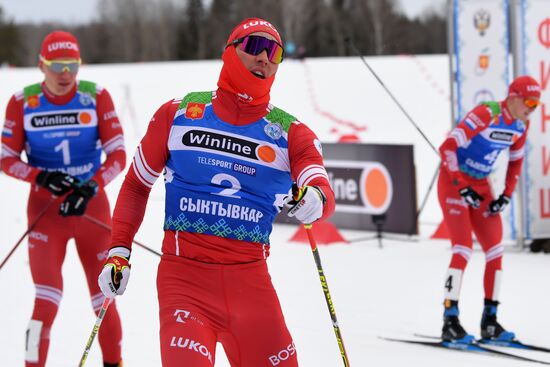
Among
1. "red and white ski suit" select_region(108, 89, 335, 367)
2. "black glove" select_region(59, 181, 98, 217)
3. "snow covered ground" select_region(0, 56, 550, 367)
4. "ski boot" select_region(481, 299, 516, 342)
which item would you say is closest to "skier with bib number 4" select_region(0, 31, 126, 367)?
"black glove" select_region(59, 181, 98, 217)

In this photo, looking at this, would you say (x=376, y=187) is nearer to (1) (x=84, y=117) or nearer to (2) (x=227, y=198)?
(1) (x=84, y=117)

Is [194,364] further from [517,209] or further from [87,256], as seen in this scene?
[517,209]

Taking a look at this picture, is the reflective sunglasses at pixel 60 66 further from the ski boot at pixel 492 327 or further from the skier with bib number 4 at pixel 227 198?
the ski boot at pixel 492 327

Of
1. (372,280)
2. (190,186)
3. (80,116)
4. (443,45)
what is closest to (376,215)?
(372,280)

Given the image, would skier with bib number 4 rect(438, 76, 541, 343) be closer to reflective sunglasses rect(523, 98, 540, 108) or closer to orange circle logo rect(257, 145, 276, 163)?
reflective sunglasses rect(523, 98, 540, 108)

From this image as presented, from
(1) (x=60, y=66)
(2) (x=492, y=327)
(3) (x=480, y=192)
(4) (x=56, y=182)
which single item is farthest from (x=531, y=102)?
(4) (x=56, y=182)

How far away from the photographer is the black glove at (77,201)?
5.21m

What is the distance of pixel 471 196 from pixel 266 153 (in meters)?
3.39

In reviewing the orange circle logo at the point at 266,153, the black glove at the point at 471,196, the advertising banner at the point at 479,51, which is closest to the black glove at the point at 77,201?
the orange circle logo at the point at 266,153

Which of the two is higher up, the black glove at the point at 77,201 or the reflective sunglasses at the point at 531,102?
the reflective sunglasses at the point at 531,102

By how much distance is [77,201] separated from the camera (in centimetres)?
522

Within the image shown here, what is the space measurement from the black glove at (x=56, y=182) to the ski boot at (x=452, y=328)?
2.88 meters

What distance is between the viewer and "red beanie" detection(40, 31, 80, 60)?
5.46m

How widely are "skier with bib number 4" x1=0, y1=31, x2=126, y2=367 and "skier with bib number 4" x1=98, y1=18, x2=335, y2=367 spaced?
5.88 ft
